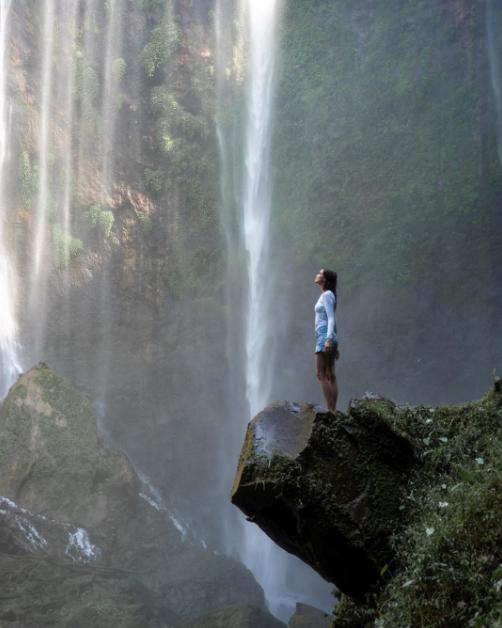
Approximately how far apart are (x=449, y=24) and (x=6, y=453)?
19.2 meters

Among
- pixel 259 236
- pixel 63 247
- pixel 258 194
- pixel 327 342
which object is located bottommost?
pixel 327 342

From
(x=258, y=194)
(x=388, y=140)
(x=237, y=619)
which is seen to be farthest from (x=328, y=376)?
(x=258, y=194)

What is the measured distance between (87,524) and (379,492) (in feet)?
41.2

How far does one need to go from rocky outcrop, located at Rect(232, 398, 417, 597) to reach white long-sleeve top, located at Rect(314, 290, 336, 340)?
1020mm

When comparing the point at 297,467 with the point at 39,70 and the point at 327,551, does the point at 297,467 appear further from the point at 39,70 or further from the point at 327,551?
the point at 39,70

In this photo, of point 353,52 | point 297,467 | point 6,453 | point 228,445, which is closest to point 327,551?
point 297,467

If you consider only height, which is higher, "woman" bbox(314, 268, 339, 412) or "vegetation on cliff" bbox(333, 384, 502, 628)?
"woman" bbox(314, 268, 339, 412)

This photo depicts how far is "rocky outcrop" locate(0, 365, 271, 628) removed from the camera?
12094 millimetres

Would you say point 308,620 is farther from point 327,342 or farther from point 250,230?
point 250,230

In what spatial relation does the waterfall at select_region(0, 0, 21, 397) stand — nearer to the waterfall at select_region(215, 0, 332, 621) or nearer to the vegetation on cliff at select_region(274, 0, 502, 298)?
the waterfall at select_region(215, 0, 332, 621)

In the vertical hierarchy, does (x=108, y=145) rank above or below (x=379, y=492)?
above

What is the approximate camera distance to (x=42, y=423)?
51.1 ft

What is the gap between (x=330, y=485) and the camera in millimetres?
4051

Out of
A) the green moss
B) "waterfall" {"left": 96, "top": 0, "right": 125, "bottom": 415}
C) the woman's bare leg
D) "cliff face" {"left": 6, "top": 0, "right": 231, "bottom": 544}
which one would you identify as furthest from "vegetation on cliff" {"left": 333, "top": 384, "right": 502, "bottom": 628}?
the green moss
